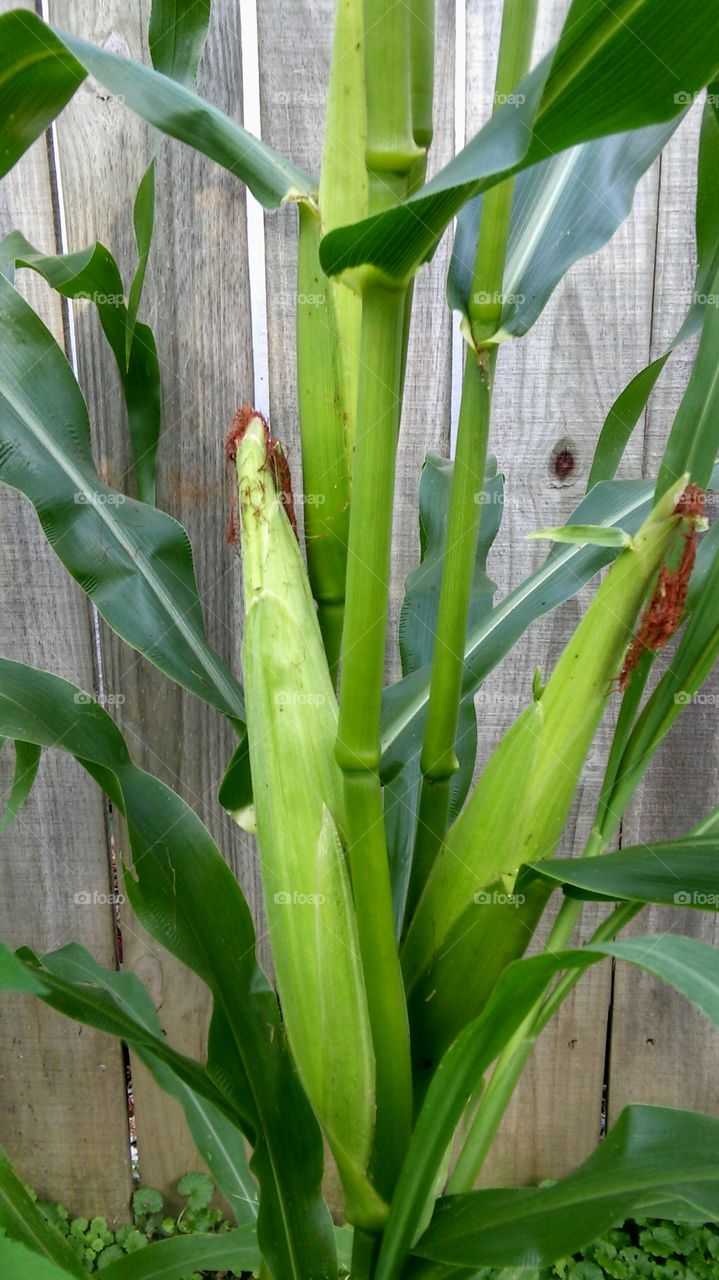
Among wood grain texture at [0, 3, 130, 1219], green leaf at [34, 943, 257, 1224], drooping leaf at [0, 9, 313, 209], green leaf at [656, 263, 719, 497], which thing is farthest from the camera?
wood grain texture at [0, 3, 130, 1219]

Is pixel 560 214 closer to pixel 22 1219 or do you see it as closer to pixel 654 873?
pixel 654 873

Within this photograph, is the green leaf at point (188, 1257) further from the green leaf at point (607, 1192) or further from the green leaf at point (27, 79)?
the green leaf at point (27, 79)

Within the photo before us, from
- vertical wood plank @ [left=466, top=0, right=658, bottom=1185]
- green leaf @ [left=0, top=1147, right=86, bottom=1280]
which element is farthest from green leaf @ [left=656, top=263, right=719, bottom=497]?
green leaf @ [left=0, top=1147, right=86, bottom=1280]

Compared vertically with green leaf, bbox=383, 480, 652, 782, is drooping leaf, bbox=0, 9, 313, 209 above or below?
above

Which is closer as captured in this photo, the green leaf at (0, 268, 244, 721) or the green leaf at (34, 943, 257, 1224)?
the green leaf at (0, 268, 244, 721)

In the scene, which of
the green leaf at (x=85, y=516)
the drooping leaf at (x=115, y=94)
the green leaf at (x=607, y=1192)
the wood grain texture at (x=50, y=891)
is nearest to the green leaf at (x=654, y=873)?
the green leaf at (x=607, y=1192)

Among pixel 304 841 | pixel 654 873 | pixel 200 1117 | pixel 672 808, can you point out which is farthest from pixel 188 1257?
pixel 672 808

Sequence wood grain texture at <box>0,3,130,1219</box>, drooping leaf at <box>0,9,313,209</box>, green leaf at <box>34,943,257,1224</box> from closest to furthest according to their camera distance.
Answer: drooping leaf at <box>0,9,313,209</box> < green leaf at <box>34,943,257,1224</box> < wood grain texture at <box>0,3,130,1219</box>

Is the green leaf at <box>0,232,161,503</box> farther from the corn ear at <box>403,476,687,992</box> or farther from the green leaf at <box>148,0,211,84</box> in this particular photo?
the corn ear at <box>403,476,687,992</box>
